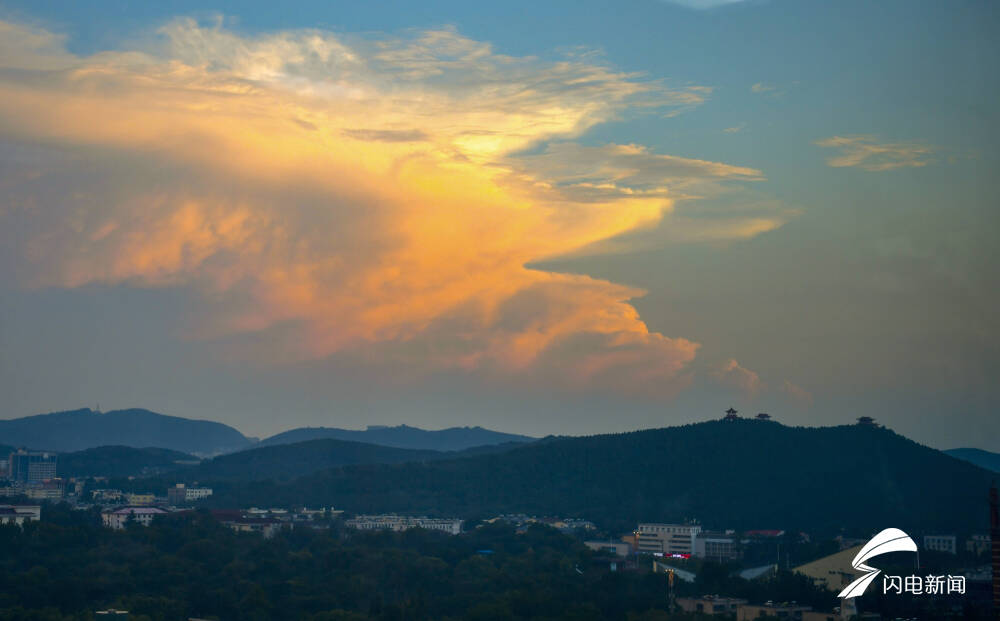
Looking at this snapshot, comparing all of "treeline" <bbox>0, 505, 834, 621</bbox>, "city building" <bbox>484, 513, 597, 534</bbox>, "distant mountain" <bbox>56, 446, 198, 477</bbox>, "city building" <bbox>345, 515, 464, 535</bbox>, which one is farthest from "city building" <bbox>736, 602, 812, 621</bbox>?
"distant mountain" <bbox>56, 446, 198, 477</bbox>

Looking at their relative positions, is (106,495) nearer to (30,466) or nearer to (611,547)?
(30,466)

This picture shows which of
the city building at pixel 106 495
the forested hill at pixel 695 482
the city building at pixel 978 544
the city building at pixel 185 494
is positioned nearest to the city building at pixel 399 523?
the forested hill at pixel 695 482

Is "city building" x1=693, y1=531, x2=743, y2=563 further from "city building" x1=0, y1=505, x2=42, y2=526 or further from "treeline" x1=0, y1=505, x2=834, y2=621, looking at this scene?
"city building" x1=0, y1=505, x2=42, y2=526

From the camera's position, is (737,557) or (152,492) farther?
(152,492)

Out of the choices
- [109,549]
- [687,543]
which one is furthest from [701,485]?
[109,549]

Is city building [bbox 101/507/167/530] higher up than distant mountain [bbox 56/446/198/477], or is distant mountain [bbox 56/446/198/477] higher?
distant mountain [bbox 56/446/198/477]

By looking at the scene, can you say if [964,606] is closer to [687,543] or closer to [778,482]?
[687,543]
